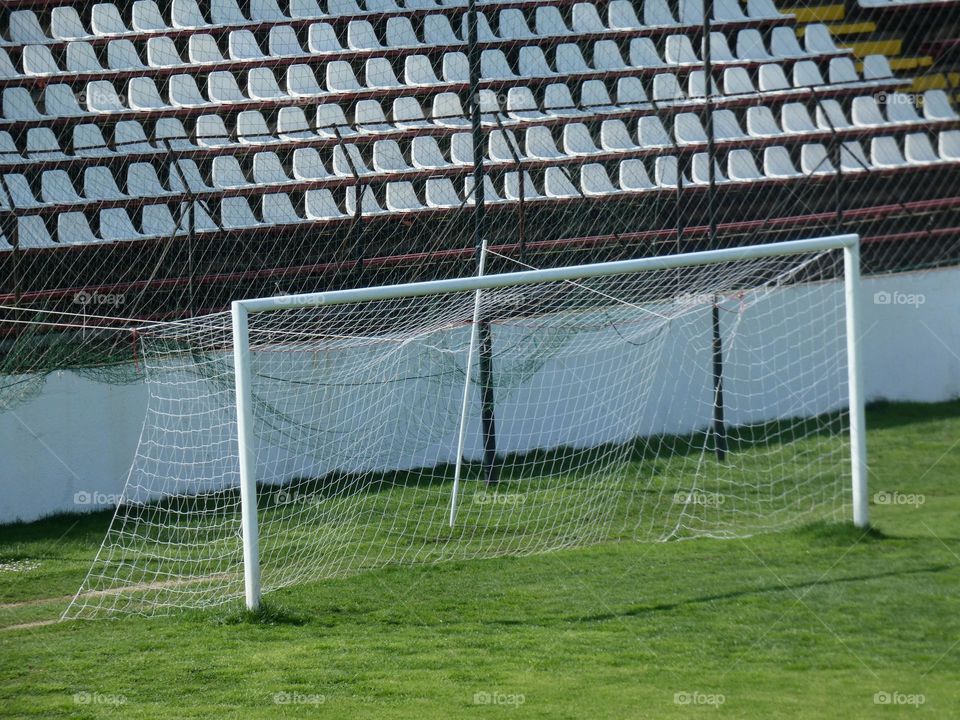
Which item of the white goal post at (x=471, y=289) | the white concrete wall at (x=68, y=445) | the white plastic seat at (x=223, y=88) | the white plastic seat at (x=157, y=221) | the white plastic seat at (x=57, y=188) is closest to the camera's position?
the white goal post at (x=471, y=289)

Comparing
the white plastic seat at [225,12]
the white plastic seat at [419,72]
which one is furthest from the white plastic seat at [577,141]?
the white plastic seat at [225,12]

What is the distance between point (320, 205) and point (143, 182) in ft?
4.74

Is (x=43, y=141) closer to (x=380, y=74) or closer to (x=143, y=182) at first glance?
(x=143, y=182)

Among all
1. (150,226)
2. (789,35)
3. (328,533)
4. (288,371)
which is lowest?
(328,533)

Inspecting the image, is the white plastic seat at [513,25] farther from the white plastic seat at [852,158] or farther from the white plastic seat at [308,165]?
the white plastic seat at [852,158]

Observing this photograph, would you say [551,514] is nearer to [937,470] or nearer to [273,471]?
[273,471]

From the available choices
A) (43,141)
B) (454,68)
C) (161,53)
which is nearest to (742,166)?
(454,68)

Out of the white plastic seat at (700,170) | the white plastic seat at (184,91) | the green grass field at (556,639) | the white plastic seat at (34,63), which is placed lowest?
the green grass field at (556,639)

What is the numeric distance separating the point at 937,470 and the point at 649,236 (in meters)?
A: 2.91

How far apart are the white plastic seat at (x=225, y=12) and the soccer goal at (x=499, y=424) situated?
3.18m

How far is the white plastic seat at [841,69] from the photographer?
1121cm

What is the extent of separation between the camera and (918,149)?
10969 mm

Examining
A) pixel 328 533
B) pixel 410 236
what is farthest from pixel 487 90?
pixel 328 533

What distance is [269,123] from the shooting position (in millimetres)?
9977
